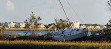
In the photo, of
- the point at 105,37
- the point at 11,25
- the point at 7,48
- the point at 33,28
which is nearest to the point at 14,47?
the point at 7,48

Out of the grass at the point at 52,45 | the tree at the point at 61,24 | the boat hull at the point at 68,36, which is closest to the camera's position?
the grass at the point at 52,45

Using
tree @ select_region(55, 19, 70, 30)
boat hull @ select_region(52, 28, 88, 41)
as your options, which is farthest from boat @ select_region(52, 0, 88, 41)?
tree @ select_region(55, 19, 70, 30)

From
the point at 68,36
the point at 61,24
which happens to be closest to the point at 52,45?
the point at 68,36

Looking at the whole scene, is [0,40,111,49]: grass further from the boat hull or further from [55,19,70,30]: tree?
[55,19,70,30]: tree

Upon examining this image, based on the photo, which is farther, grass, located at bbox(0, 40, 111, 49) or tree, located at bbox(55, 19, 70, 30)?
tree, located at bbox(55, 19, 70, 30)

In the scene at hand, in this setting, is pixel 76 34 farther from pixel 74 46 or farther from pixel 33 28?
pixel 74 46

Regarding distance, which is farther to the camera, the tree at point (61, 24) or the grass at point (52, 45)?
the tree at point (61, 24)

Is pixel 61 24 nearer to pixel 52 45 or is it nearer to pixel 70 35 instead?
pixel 70 35

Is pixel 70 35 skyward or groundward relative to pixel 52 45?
skyward

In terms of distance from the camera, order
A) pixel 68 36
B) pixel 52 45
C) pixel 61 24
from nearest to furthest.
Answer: pixel 52 45
pixel 68 36
pixel 61 24

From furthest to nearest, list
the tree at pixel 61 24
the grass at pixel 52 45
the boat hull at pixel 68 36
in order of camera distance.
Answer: the tree at pixel 61 24, the boat hull at pixel 68 36, the grass at pixel 52 45

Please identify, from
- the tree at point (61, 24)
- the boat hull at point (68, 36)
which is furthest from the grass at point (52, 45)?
the tree at point (61, 24)

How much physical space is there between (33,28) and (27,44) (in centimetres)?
3301

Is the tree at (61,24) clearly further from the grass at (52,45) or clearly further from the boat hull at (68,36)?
the grass at (52,45)
